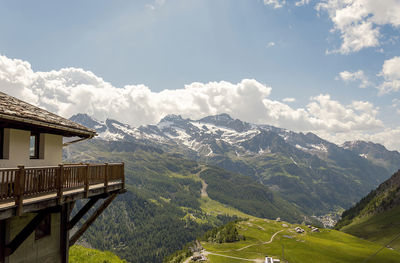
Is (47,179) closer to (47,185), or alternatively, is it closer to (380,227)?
(47,185)

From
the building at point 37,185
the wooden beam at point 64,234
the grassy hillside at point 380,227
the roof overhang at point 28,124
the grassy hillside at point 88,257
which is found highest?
the roof overhang at point 28,124

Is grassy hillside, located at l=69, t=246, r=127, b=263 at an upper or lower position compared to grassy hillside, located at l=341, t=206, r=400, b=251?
upper

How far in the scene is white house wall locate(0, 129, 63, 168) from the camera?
15273mm

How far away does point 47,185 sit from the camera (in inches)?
540

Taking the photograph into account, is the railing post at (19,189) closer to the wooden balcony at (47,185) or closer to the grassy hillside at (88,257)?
the wooden balcony at (47,185)

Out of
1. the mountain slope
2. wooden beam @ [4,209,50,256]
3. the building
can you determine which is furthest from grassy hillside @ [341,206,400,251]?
wooden beam @ [4,209,50,256]

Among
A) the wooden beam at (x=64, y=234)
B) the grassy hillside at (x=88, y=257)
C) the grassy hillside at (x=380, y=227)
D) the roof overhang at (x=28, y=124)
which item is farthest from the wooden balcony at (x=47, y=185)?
the grassy hillside at (x=380, y=227)

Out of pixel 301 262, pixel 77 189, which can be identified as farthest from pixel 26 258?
pixel 301 262

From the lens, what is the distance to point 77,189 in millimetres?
16422

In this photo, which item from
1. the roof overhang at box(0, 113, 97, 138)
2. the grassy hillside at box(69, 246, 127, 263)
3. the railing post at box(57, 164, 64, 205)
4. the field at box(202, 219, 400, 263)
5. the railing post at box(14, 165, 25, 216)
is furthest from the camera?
the field at box(202, 219, 400, 263)

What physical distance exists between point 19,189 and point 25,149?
234 inches

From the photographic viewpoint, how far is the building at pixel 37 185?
12.3 metres

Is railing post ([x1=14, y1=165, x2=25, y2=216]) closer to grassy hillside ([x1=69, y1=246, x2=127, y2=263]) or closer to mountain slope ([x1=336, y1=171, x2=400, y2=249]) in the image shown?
grassy hillside ([x1=69, y1=246, x2=127, y2=263])

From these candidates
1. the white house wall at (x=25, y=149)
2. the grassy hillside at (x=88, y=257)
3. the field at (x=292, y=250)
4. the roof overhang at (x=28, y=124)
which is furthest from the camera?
the field at (x=292, y=250)
